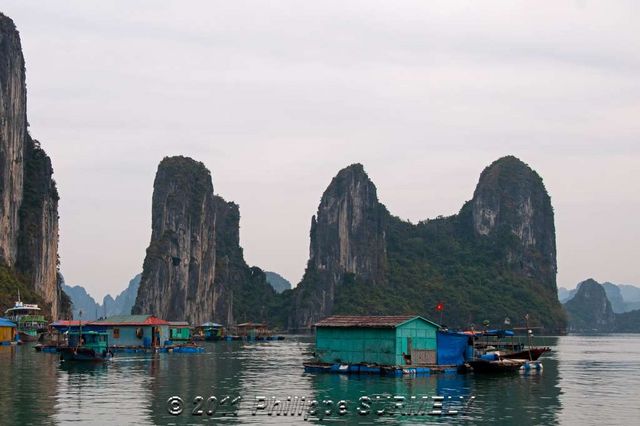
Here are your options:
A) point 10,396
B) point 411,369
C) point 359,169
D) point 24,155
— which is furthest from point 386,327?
point 359,169

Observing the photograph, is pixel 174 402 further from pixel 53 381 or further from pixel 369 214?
pixel 369 214

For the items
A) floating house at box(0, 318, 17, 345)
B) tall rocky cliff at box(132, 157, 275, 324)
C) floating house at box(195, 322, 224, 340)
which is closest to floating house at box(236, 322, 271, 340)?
floating house at box(195, 322, 224, 340)

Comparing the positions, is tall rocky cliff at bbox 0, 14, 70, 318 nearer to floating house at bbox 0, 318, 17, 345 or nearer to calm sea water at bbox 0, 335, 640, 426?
floating house at bbox 0, 318, 17, 345

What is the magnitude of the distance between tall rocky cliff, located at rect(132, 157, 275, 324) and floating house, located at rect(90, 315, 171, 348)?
67629 mm

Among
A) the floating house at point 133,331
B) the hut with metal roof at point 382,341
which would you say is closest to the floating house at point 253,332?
the floating house at point 133,331

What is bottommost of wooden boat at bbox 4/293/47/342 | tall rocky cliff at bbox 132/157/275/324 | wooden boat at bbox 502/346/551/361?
wooden boat at bbox 502/346/551/361

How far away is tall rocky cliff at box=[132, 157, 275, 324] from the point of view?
15338 centimetres

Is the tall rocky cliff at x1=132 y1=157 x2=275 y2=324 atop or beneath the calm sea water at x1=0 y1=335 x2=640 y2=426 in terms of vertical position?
atop

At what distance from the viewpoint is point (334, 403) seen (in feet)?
119

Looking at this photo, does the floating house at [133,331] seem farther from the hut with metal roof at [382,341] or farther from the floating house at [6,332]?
the hut with metal roof at [382,341]

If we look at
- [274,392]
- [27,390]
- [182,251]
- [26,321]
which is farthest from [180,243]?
[274,392]

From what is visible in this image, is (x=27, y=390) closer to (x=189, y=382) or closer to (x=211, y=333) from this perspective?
(x=189, y=382)

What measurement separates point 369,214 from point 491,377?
146m

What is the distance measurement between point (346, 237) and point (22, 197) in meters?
81.4
